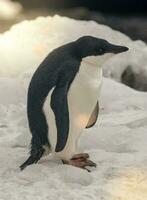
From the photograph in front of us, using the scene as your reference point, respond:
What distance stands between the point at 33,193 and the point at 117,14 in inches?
234

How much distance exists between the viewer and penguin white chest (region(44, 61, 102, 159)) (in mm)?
2736

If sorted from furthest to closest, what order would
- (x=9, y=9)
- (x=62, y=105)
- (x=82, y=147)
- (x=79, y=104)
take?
1. (x=9, y=9)
2. (x=82, y=147)
3. (x=79, y=104)
4. (x=62, y=105)

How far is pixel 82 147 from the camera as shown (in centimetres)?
322

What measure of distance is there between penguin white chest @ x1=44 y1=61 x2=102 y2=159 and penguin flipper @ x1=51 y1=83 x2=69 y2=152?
0.13 feet

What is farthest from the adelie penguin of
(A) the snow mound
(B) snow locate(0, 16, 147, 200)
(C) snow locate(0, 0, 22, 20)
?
(C) snow locate(0, 0, 22, 20)

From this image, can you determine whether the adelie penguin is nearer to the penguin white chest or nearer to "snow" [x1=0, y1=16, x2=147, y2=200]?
the penguin white chest

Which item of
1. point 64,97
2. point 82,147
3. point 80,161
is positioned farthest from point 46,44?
point 64,97

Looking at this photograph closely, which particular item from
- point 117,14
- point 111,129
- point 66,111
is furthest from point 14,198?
point 117,14

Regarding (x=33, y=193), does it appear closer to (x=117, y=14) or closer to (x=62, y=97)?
(x=62, y=97)

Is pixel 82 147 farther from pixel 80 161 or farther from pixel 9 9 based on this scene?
pixel 9 9

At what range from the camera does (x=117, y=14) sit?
27.1ft

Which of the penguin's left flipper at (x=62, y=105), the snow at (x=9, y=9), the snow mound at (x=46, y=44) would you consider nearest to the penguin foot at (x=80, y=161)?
the penguin's left flipper at (x=62, y=105)

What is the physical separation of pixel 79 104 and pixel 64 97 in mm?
121

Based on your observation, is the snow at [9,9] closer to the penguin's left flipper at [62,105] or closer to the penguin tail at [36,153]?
the penguin tail at [36,153]
